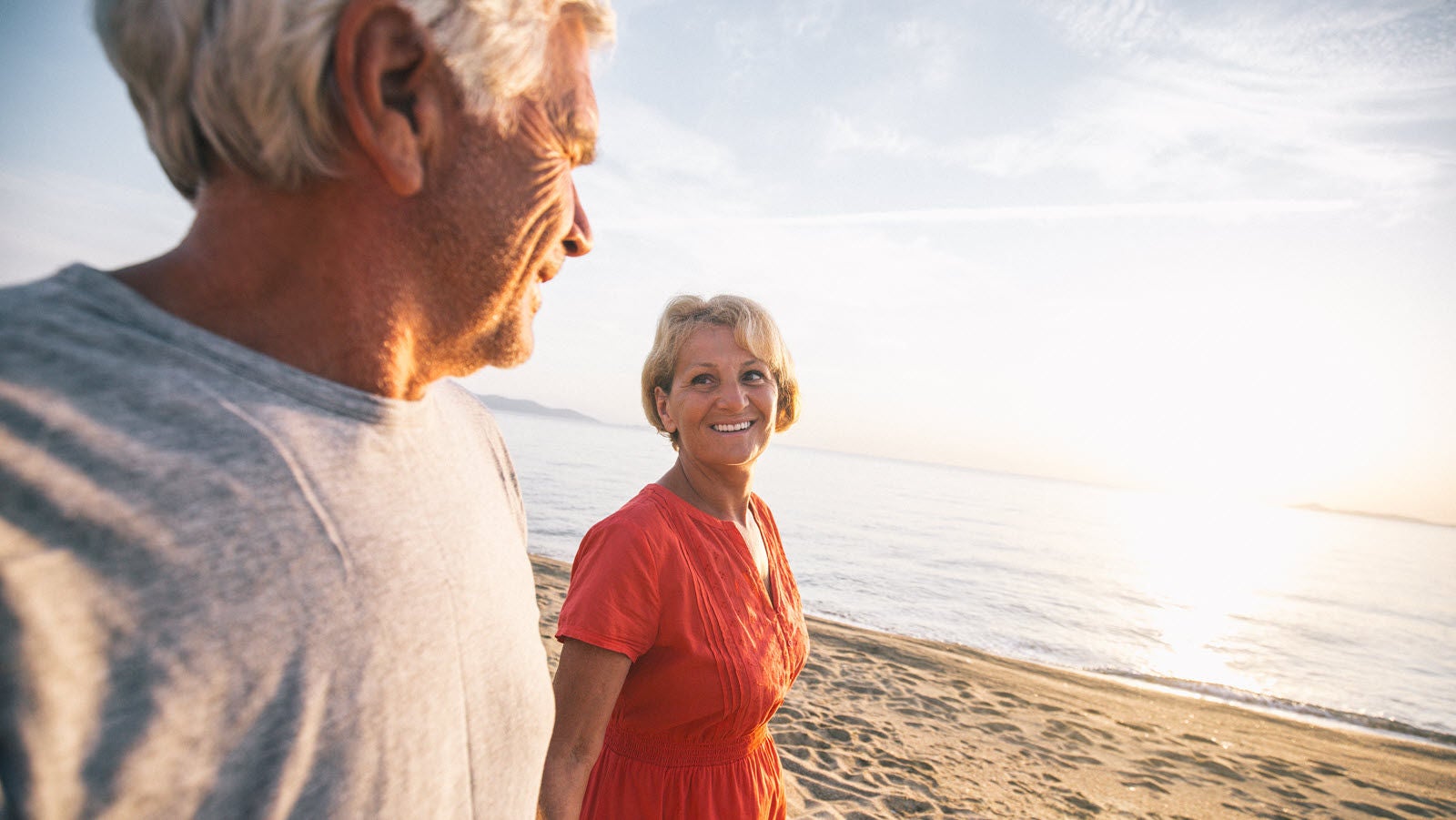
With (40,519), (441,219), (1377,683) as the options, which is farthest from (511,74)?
(1377,683)

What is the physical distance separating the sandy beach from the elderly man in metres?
5.22

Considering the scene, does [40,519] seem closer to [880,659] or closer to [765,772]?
[765,772]

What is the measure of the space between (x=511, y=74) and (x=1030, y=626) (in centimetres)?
1806

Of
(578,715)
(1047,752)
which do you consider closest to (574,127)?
(578,715)

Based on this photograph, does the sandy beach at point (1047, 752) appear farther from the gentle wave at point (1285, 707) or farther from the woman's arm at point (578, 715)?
the woman's arm at point (578, 715)

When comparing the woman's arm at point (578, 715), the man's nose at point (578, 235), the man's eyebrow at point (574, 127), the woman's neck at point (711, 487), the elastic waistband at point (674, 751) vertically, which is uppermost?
the man's eyebrow at point (574, 127)

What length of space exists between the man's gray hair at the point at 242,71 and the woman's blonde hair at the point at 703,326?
6.43ft

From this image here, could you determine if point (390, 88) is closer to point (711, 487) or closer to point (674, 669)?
point (674, 669)

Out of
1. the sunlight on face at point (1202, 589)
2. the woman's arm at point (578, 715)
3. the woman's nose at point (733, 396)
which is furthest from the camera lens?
the sunlight on face at point (1202, 589)

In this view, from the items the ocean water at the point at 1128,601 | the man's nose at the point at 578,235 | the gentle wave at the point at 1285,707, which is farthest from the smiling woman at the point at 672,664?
the ocean water at the point at 1128,601

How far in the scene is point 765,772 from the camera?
233 cm

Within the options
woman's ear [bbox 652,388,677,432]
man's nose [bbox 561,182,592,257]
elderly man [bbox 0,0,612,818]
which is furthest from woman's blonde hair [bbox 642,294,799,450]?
elderly man [bbox 0,0,612,818]

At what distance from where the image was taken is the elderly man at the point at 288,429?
625 mm

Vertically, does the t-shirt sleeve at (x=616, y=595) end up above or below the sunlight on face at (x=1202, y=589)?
above
